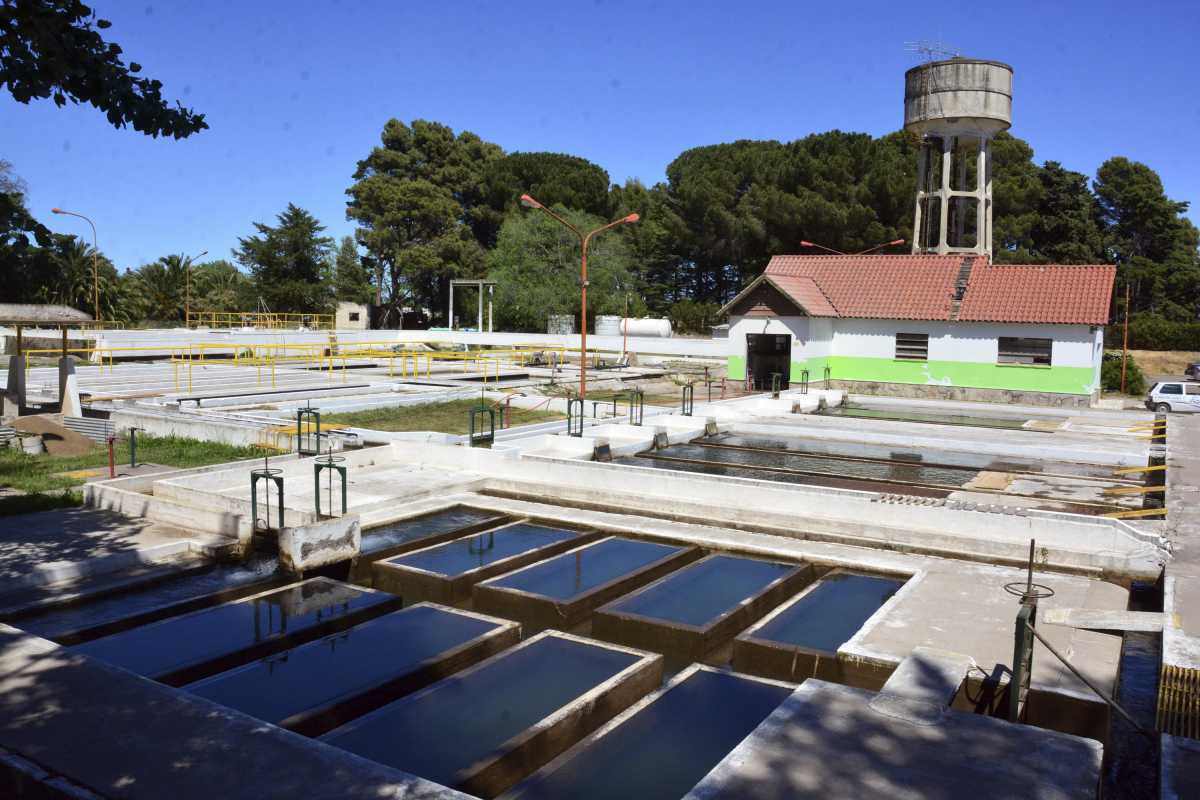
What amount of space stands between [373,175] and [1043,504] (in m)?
67.0

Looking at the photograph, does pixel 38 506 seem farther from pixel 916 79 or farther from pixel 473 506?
pixel 916 79

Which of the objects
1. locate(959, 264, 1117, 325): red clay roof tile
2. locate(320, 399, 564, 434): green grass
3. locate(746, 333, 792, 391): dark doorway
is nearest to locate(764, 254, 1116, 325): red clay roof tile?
locate(959, 264, 1117, 325): red clay roof tile

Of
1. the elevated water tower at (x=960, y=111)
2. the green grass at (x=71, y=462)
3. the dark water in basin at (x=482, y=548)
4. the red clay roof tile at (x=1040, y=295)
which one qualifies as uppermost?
the elevated water tower at (x=960, y=111)

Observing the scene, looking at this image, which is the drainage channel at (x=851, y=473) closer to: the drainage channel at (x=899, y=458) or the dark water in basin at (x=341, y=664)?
the drainage channel at (x=899, y=458)

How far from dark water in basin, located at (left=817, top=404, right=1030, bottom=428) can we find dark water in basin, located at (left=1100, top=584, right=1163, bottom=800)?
16.3 metres

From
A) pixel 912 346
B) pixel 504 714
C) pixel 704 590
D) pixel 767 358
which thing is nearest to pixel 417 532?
pixel 704 590

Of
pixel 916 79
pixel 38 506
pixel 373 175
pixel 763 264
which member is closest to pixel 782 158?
pixel 763 264

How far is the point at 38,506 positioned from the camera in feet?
42.1

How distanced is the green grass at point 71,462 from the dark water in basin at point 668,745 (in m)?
9.71

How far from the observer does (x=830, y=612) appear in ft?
33.3

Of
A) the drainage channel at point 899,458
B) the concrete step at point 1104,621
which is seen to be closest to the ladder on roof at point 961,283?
the drainage channel at point 899,458

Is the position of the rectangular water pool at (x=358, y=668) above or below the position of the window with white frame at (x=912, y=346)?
below

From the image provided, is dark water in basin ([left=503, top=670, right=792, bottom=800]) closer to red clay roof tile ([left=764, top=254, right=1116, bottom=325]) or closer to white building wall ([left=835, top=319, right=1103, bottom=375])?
red clay roof tile ([left=764, top=254, right=1116, bottom=325])

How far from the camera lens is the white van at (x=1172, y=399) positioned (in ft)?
92.6
